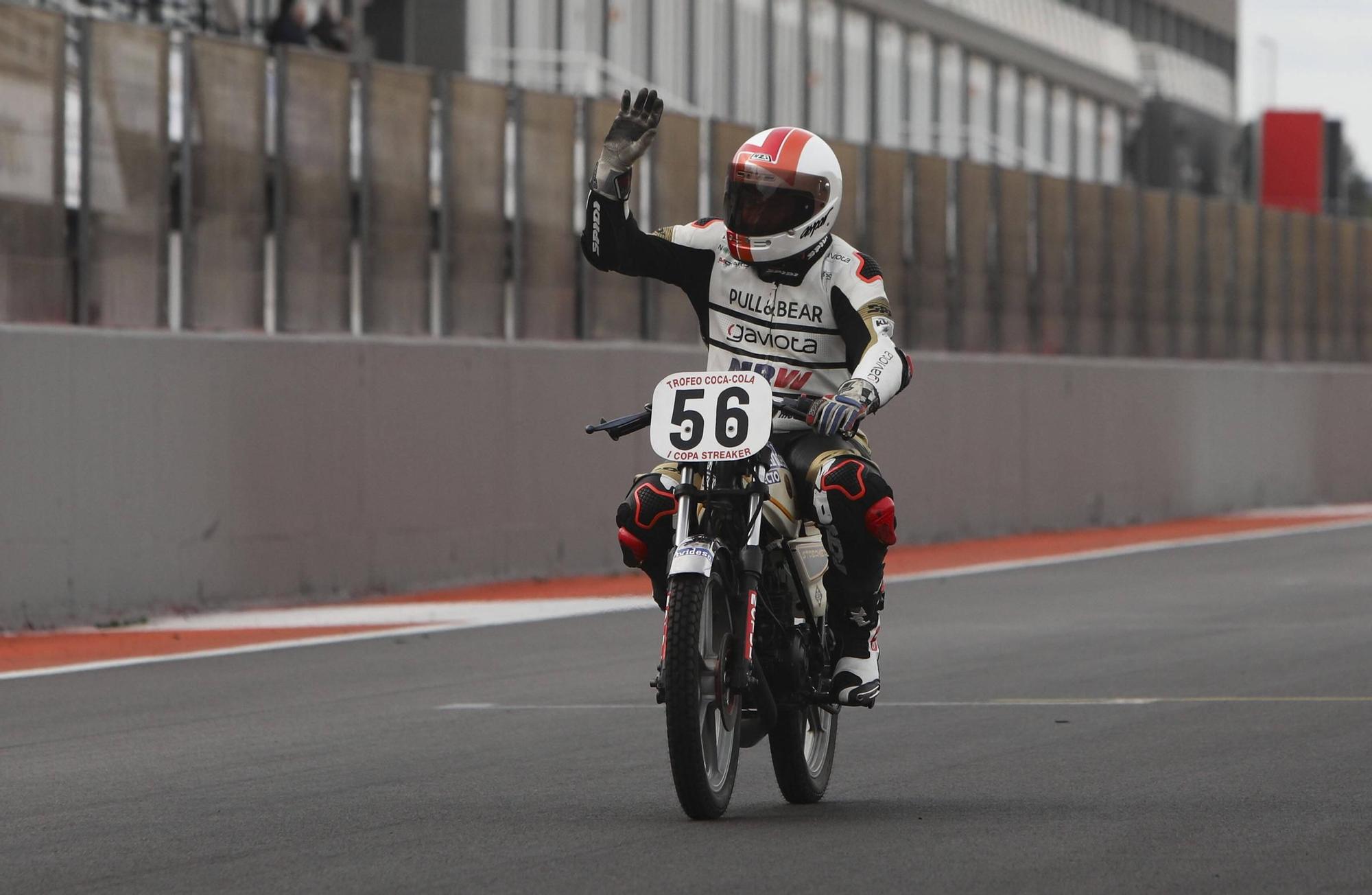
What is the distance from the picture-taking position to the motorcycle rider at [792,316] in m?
7.21

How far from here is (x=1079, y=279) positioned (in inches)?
1006

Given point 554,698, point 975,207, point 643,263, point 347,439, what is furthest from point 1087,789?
point 975,207

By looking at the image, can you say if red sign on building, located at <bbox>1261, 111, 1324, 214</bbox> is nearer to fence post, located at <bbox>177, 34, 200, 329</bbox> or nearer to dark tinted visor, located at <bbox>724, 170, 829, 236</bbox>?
fence post, located at <bbox>177, 34, 200, 329</bbox>

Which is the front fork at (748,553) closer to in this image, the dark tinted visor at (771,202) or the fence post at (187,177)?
the dark tinted visor at (771,202)

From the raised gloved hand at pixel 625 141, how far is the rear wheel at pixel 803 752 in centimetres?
167

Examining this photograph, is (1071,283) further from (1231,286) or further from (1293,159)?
(1293,159)

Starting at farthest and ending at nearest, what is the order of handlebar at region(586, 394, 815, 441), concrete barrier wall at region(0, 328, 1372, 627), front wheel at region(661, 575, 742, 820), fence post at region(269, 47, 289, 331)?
fence post at region(269, 47, 289, 331), concrete barrier wall at region(0, 328, 1372, 627), handlebar at region(586, 394, 815, 441), front wheel at region(661, 575, 742, 820)

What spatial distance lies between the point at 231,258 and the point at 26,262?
1673 millimetres

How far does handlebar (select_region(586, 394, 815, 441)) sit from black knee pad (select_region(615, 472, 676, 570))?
0.15 meters

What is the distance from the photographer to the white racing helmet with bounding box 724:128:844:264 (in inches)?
287

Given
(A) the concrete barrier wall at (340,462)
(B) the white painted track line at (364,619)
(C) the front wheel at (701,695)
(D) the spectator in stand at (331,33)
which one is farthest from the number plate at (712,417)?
(D) the spectator in stand at (331,33)

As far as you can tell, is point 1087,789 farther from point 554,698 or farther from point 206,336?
point 206,336

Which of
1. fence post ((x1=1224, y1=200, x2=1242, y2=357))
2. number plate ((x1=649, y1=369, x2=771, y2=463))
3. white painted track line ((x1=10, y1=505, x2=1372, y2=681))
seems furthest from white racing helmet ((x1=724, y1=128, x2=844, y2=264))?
fence post ((x1=1224, y1=200, x2=1242, y2=357))

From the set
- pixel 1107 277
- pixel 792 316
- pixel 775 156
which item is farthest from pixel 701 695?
pixel 1107 277
